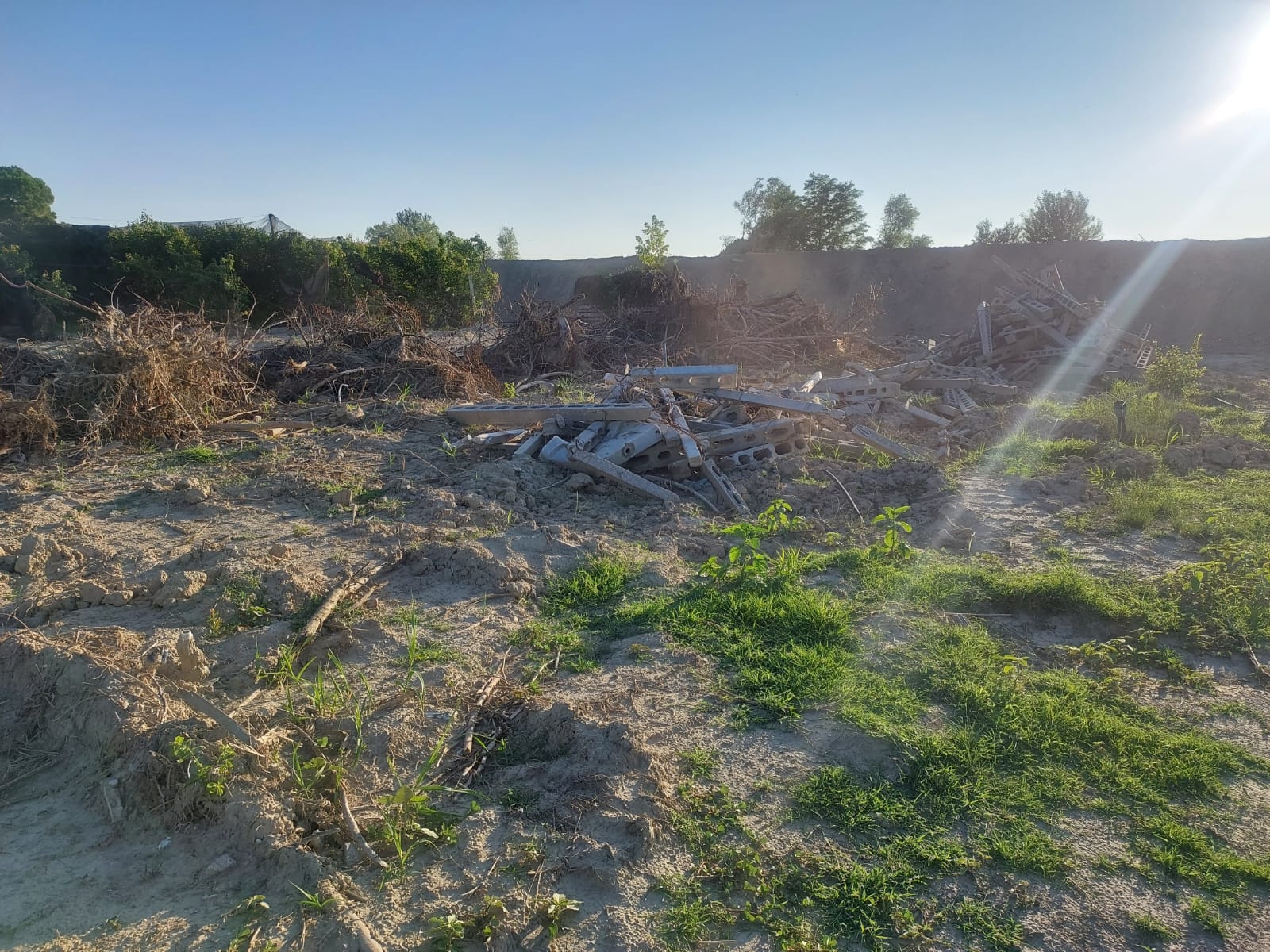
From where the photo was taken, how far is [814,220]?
4422cm

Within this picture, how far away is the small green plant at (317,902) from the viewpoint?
2301 millimetres

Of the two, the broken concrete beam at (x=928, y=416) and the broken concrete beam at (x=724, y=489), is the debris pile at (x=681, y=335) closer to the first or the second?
the broken concrete beam at (x=928, y=416)

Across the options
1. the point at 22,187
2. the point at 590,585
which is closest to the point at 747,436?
the point at 590,585

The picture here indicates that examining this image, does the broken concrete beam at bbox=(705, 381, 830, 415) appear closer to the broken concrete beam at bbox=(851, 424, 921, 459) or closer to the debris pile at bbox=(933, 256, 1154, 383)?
the broken concrete beam at bbox=(851, 424, 921, 459)

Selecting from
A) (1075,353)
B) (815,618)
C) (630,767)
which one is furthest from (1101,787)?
(1075,353)

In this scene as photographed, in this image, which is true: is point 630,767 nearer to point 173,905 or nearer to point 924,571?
point 173,905

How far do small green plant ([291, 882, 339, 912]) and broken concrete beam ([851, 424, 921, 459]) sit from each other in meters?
6.69

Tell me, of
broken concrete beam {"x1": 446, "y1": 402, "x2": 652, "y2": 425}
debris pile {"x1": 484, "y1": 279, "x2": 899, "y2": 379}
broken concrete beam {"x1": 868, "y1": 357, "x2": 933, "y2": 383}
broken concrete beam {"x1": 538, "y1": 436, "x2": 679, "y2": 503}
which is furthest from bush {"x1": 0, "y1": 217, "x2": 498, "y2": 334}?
broken concrete beam {"x1": 538, "y1": 436, "x2": 679, "y2": 503}

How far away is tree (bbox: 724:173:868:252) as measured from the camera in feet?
144

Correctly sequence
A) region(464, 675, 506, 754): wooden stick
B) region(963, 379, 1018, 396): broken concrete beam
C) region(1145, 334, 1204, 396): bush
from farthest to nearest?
region(963, 379, 1018, 396): broken concrete beam < region(1145, 334, 1204, 396): bush < region(464, 675, 506, 754): wooden stick

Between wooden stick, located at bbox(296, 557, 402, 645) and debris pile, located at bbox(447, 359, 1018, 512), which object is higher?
debris pile, located at bbox(447, 359, 1018, 512)

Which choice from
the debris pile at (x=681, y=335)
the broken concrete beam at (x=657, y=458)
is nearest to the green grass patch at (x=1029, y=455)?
the broken concrete beam at (x=657, y=458)

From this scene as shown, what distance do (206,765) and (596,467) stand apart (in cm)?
438

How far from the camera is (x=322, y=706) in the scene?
10.8 ft
